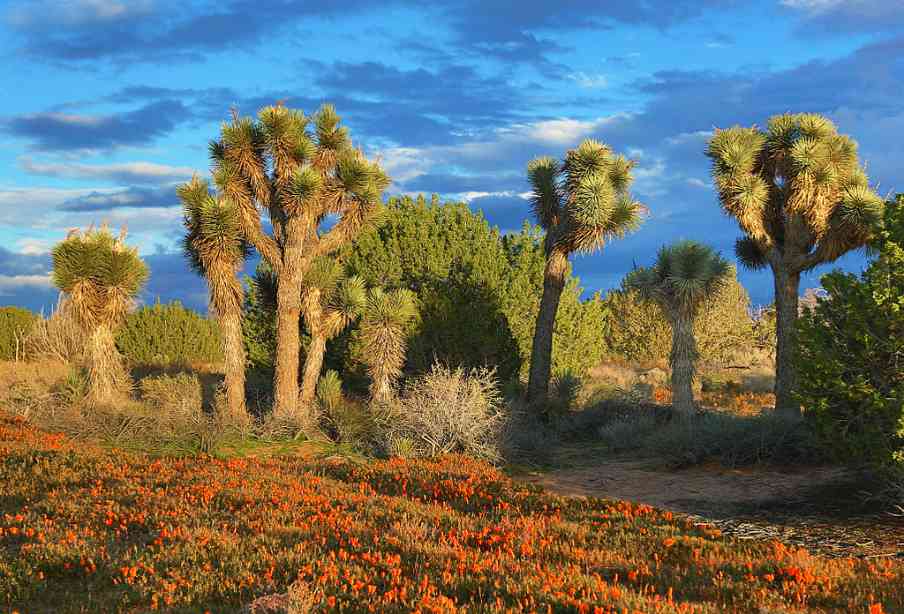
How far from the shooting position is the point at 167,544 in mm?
8352

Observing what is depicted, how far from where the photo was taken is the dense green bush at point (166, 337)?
108ft

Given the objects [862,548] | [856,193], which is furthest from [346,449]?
[856,193]

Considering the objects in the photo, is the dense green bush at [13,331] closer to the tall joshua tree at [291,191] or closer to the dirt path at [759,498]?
the tall joshua tree at [291,191]

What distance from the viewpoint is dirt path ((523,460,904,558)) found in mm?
10180

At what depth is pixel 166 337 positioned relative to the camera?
110ft

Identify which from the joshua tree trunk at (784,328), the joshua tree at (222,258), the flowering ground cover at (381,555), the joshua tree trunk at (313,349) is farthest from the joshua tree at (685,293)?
the joshua tree at (222,258)

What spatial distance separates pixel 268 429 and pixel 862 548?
13638 millimetres

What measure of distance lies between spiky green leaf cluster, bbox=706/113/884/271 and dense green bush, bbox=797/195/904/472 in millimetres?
8831

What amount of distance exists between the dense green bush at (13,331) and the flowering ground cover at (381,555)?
3117 cm

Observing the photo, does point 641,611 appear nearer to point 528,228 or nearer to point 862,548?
point 862,548

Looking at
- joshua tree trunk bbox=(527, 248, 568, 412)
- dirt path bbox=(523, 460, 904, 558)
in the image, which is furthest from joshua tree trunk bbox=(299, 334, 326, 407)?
dirt path bbox=(523, 460, 904, 558)

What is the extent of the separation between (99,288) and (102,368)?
2145mm

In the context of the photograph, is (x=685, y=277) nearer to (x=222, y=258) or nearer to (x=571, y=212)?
(x=571, y=212)

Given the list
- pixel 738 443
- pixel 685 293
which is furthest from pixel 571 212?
pixel 738 443
